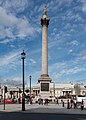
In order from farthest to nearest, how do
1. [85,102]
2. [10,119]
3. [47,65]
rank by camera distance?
[47,65]
[85,102]
[10,119]

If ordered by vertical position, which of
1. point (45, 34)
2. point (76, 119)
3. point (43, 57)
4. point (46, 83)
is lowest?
point (76, 119)

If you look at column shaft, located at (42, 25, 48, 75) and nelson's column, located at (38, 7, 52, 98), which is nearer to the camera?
nelson's column, located at (38, 7, 52, 98)

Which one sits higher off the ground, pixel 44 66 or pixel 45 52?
pixel 45 52

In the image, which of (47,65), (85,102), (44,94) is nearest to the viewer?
(85,102)

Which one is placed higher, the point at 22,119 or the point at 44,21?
the point at 44,21

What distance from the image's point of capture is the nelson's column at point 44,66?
3280 inches

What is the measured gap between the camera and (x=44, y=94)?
8294 centimetres

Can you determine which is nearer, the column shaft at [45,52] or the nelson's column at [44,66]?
the nelson's column at [44,66]

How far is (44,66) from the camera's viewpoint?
8831cm

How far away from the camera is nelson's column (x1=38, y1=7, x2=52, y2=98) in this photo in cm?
8331

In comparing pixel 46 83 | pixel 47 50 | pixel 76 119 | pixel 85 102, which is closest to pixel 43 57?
pixel 47 50

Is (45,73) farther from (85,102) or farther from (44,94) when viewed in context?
(85,102)

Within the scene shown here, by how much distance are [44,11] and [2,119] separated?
6979 cm

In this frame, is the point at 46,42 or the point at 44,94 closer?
the point at 44,94
